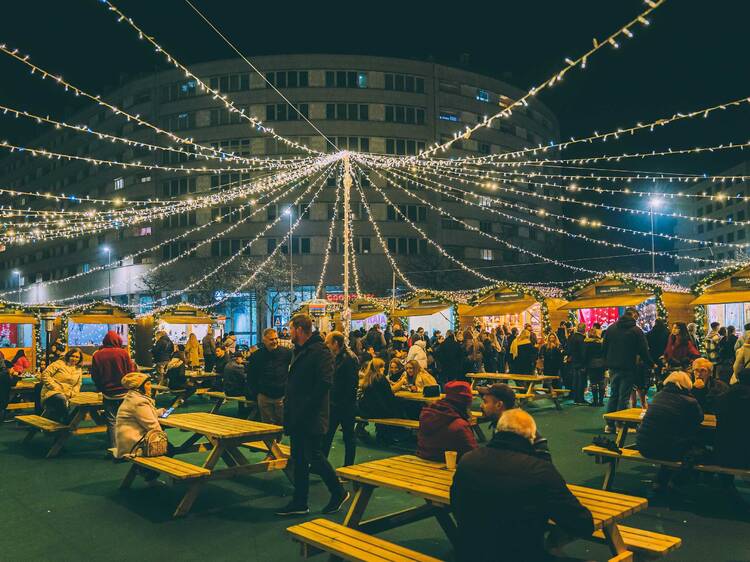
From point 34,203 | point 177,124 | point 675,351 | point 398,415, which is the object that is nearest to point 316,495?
point 398,415

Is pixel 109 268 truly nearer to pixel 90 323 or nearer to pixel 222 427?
pixel 90 323

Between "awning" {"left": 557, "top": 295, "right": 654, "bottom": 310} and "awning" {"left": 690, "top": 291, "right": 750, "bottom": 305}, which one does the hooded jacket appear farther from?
"awning" {"left": 690, "top": 291, "right": 750, "bottom": 305}

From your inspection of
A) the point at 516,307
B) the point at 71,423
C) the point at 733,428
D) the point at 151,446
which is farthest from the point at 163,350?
the point at 733,428

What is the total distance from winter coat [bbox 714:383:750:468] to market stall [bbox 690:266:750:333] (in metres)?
12.2

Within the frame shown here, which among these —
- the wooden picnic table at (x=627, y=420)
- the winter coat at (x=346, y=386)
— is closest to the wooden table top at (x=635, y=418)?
the wooden picnic table at (x=627, y=420)

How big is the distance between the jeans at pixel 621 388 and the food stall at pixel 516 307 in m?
10.4

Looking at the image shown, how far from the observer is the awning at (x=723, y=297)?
16219 millimetres

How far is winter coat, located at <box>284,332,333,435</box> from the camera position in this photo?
571cm

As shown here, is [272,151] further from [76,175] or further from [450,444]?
[450,444]

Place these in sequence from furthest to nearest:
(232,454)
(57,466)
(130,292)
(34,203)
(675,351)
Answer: (34,203)
(130,292)
(675,351)
(57,466)
(232,454)

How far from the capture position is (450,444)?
16.3 ft

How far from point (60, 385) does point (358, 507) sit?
6.87m

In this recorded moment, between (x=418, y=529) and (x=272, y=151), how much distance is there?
45.3 meters

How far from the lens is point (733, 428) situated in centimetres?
555
